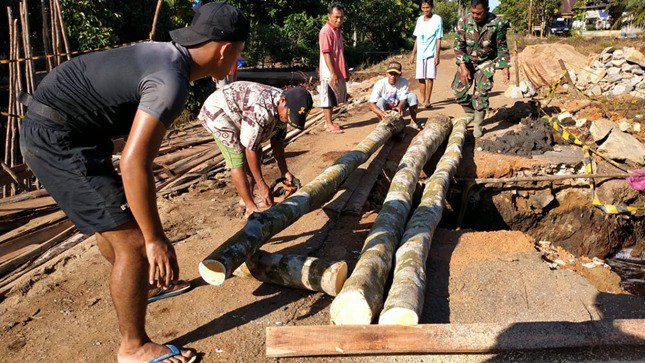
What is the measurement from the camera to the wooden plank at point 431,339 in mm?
2670

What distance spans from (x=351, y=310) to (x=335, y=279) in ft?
1.04

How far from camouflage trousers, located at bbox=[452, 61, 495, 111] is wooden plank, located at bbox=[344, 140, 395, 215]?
118 cm

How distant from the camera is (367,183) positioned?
561 centimetres

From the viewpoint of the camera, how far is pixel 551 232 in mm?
6562

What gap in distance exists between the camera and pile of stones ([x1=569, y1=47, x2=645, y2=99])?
34.4ft

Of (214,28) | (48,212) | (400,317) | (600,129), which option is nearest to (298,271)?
(400,317)

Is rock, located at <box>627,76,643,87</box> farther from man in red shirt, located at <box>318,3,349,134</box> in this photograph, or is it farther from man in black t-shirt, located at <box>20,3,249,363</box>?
man in black t-shirt, located at <box>20,3,249,363</box>

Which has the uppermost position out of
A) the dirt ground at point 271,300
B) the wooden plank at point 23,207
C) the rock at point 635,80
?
the rock at point 635,80

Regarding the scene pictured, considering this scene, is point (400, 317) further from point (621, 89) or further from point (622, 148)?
point (621, 89)

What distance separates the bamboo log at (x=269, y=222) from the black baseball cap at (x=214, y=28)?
1.30 meters

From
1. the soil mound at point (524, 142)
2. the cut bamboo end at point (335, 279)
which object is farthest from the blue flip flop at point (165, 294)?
the soil mound at point (524, 142)

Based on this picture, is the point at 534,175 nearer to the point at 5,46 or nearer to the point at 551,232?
the point at 551,232

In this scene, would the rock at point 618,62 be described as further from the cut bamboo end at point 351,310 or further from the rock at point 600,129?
the cut bamboo end at point 351,310

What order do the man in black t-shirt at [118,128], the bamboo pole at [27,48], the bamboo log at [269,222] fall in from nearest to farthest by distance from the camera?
the man in black t-shirt at [118,128]
the bamboo log at [269,222]
the bamboo pole at [27,48]
